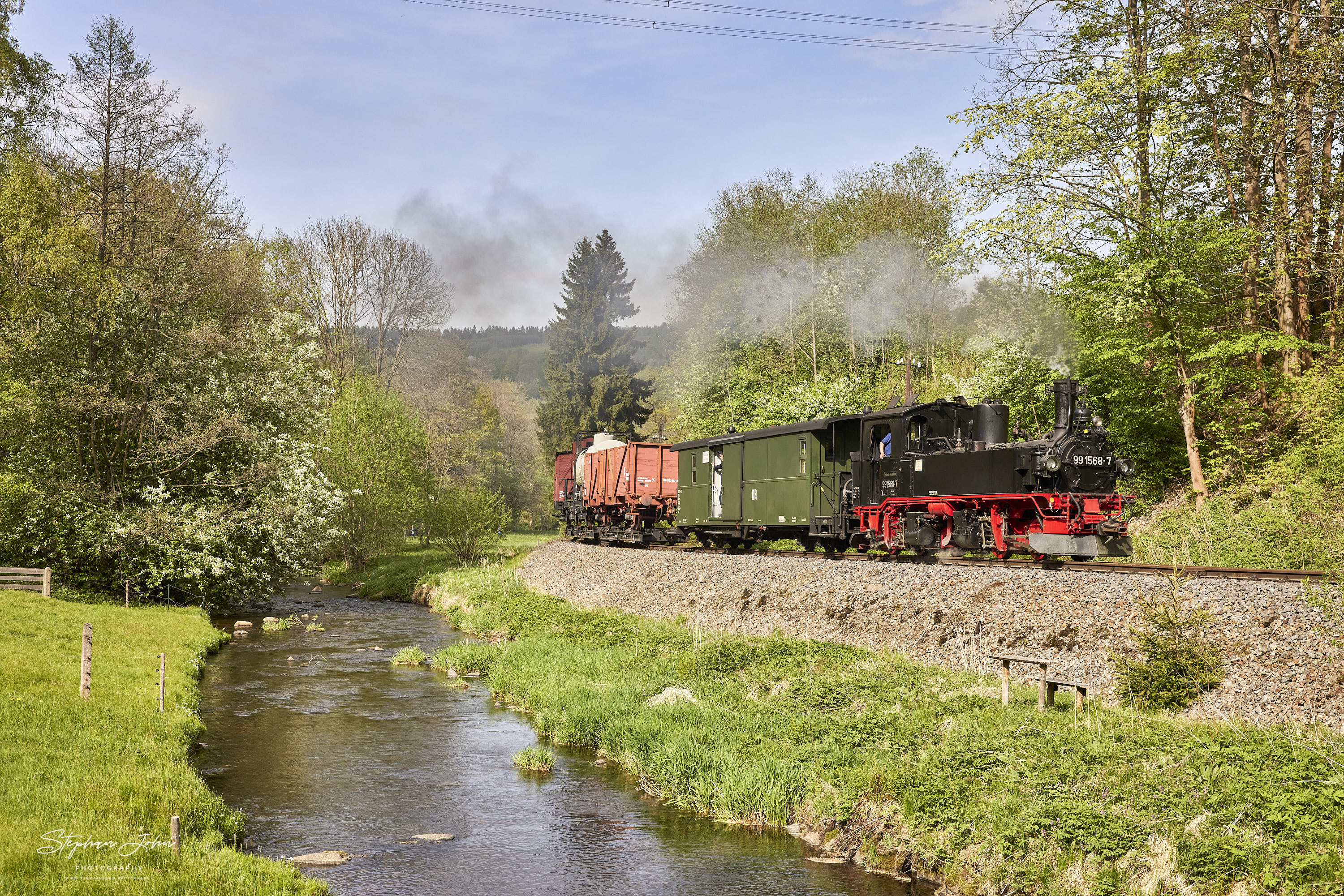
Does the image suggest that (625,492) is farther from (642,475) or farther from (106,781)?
(106,781)

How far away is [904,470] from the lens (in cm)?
1870

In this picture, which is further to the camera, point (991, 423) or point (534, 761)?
point (991, 423)

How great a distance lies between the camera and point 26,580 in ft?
75.7

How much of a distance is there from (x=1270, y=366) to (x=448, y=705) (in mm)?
21554

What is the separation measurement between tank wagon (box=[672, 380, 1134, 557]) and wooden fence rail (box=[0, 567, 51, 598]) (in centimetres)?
1664

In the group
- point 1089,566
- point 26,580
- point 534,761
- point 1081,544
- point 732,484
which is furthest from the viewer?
point 732,484

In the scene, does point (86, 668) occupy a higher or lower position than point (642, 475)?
lower

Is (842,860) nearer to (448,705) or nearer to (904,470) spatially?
(448,705)

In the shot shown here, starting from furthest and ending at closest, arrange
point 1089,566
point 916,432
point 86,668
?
point 916,432 → point 1089,566 → point 86,668

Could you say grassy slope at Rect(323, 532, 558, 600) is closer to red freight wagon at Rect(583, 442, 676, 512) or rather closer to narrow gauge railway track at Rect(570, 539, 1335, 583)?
red freight wagon at Rect(583, 442, 676, 512)

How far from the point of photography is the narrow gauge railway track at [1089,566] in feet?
41.9

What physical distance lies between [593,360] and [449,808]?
5342 cm

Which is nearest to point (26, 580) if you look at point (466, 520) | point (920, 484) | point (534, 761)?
point (466, 520)

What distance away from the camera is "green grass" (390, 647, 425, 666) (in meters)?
20.8
